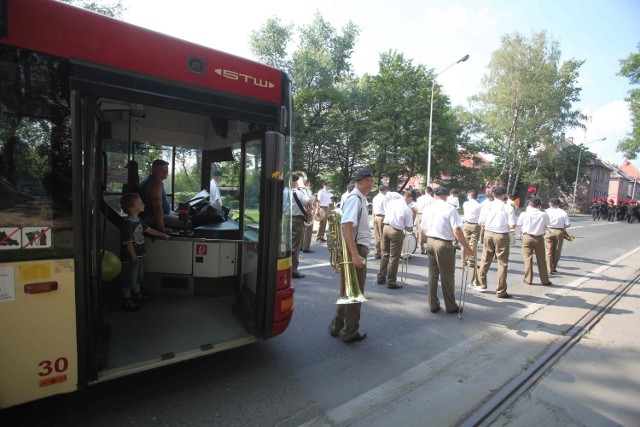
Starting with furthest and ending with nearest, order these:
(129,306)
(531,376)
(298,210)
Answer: (298,210), (129,306), (531,376)

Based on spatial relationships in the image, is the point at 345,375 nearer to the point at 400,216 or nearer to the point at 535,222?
the point at 400,216

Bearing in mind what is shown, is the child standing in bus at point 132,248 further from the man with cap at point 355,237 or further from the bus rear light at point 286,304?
the man with cap at point 355,237

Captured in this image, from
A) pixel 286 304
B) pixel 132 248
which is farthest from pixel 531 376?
pixel 132 248

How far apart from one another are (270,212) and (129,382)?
1.98 meters

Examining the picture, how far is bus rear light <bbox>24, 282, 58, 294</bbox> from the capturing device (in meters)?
2.21

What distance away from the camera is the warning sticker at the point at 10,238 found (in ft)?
6.89

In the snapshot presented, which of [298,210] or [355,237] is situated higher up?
[298,210]

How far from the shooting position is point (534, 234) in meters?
7.16

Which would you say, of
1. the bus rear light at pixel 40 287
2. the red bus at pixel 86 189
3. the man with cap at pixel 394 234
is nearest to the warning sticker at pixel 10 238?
the red bus at pixel 86 189

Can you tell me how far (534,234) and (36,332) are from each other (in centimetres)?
790

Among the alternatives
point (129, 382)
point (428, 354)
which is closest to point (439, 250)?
point (428, 354)

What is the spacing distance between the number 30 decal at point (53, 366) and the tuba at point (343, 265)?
2.38 m

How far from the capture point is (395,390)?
10.7 feet

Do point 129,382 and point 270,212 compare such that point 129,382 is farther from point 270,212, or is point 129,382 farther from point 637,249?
point 637,249
